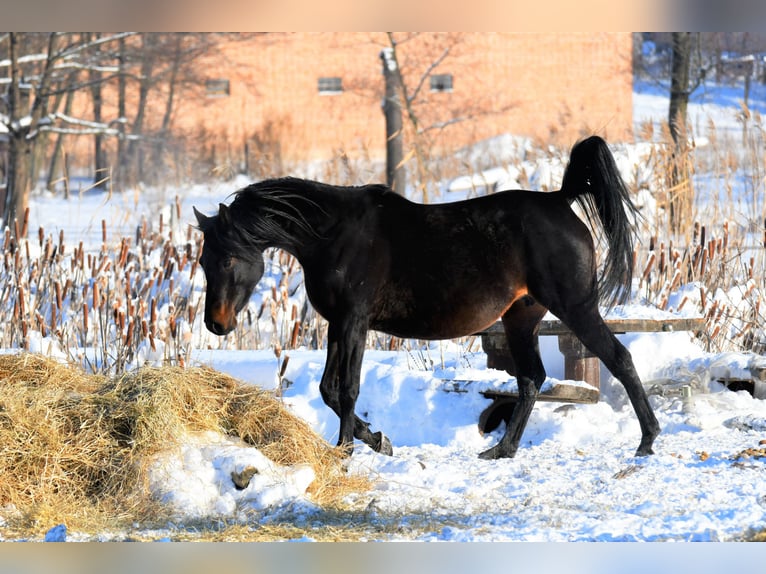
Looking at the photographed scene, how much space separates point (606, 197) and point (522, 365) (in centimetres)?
106

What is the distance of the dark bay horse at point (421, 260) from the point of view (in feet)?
17.3

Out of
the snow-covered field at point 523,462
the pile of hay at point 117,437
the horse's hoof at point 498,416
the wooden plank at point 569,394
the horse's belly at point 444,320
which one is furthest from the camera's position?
the horse's hoof at point 498,416

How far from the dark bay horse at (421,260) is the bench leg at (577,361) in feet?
2.53

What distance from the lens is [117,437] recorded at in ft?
16.0

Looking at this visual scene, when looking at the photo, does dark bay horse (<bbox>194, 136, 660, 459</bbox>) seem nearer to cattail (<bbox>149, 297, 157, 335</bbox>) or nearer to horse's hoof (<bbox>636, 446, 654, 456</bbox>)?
horse's hoof (<bbox>636, 446, 654, 456</bbox>)

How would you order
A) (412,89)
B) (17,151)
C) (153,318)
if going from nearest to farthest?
1. (153,318)
2. (17,151)
3. (412,89)

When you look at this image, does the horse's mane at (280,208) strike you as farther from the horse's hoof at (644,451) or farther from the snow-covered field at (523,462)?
the horse's hoof at (644,451)

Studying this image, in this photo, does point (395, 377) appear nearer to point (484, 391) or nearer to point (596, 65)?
point (484, 391)

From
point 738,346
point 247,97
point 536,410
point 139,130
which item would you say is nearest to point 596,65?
point 247,97

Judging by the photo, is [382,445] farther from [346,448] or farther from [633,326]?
[633,326]

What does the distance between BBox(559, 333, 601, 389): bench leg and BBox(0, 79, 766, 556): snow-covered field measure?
0.21m

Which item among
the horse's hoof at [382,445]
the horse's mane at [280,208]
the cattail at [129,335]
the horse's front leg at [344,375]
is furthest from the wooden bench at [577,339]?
the cattail at [129,335]

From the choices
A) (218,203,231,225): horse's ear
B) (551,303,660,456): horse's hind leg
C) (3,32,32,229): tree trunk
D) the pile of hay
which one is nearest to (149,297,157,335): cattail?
the pile of hay

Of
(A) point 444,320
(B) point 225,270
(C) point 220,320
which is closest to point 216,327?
(C) point 220,320
